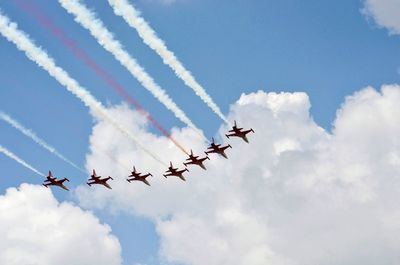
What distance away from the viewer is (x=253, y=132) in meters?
95.8

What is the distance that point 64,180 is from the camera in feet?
315

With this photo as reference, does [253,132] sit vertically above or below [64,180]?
above

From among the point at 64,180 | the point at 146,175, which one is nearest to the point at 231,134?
the point at 146,175

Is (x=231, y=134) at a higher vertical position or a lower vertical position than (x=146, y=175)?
higher

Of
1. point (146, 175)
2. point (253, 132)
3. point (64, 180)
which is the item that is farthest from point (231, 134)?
point (64, 180)

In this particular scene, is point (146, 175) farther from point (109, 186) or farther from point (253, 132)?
point (253, 132)

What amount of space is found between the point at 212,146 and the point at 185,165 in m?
5.47

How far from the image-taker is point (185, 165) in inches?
3915

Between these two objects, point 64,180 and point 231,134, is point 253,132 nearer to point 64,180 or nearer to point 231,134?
point 231,134

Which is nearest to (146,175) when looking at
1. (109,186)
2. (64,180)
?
(109,186)

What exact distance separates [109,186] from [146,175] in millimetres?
5936

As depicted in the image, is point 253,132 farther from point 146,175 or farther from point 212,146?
point 146,175

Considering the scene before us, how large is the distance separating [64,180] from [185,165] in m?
18.4

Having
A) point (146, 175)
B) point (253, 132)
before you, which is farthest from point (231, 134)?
point (146, 175)
